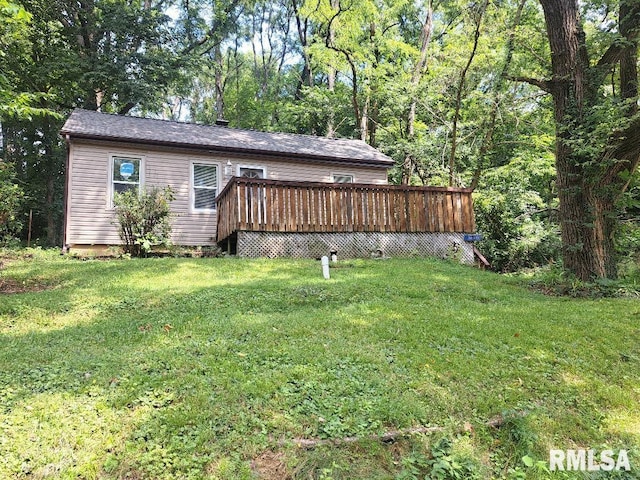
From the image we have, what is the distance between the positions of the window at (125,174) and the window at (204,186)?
1.46m

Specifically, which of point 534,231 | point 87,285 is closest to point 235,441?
point 87,285

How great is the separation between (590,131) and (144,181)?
403 inches

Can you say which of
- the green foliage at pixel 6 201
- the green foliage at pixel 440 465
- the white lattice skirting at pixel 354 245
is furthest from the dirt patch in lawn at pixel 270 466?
the green foliage at pixel 6 201

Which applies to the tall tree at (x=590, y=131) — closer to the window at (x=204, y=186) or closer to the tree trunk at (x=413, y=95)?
the window at (x=204, y=186)

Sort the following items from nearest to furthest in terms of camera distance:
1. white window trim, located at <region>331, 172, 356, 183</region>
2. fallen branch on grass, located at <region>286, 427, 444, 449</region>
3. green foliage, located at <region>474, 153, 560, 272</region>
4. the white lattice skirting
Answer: fallen branch on grass, located at <region>286, 427, 444, 449</region>, the white lattice skirting, green foliage, located at <region>474, 153, 560, 272</region>, white window trim, located at <region>331, 172, 356, 183</region>

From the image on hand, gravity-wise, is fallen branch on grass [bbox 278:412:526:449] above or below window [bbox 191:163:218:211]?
below

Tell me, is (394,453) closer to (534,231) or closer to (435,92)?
(534,231)

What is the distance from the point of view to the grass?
2.61m

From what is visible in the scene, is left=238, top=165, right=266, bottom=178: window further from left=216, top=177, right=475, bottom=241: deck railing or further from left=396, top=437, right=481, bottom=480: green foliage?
left=396, top=437, right=481, bottom=480: green foliage

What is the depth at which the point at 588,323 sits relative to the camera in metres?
5.09

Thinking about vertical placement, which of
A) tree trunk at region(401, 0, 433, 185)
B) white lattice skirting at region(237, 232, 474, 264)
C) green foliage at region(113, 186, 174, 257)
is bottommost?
white lattice skirting at region(237, 232, 474, 264)

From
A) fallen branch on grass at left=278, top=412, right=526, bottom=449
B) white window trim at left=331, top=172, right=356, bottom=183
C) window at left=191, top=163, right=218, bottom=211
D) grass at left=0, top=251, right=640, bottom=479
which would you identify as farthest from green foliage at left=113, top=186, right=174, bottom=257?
fallen branch on grass at left=278, top=412, right=526, bottom=449

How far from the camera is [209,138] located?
12633 mm

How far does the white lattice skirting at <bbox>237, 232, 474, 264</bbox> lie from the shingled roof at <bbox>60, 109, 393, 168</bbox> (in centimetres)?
362
